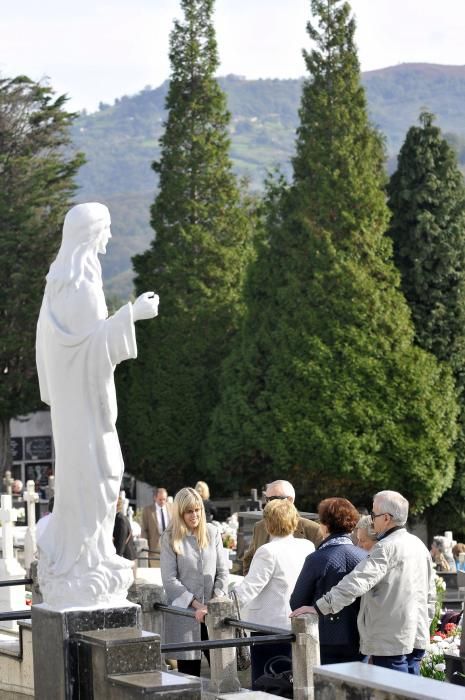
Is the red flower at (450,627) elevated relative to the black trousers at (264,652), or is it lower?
lower

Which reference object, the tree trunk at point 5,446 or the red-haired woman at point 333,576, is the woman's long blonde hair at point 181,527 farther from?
the tree trunk at point 5,446

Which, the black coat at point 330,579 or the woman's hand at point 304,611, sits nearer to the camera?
the woman's hand at point 304,611

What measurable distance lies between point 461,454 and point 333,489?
317 cm

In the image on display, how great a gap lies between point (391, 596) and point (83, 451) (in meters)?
2.05

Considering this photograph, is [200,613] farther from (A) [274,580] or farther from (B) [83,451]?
(B) [83,451]

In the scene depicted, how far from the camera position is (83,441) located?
7672mm

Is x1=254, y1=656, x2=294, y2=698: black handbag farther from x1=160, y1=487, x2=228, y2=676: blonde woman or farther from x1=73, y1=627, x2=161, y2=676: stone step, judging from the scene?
x1=73, y1=627, x2=161, y2=676: stone step

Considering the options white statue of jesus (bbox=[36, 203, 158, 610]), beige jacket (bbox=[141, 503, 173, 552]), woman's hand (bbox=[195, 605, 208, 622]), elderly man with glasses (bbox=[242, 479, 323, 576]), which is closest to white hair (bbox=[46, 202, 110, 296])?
white statue of jesus (bbox=[36, 203, 158, 610])

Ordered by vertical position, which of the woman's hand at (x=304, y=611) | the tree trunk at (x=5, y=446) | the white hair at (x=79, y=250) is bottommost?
the tree trunk at (x=5, y=446)

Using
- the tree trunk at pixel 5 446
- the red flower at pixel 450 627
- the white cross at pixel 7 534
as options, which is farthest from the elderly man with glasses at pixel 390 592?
the tree trunk at pixel 5 446

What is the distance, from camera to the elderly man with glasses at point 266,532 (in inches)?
380

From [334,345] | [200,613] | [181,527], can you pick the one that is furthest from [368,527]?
[334,345]

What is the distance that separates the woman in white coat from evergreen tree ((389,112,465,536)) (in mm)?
24594

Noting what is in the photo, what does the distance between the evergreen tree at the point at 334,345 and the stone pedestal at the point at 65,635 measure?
24506 mm
